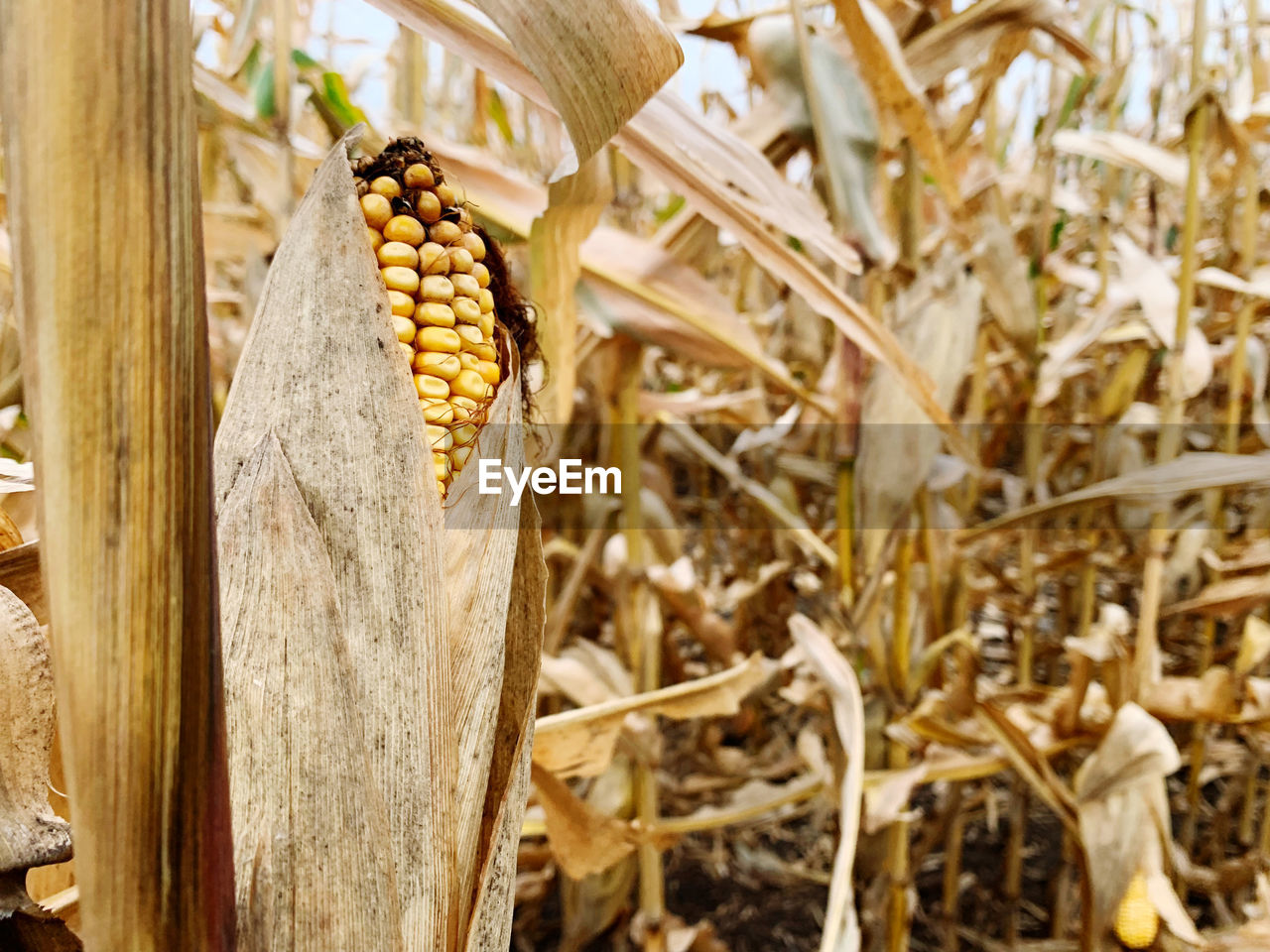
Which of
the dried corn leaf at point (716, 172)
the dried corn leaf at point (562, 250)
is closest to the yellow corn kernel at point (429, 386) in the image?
the dried corn leaf at point (716, 172)

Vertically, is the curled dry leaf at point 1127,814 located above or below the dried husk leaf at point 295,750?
below

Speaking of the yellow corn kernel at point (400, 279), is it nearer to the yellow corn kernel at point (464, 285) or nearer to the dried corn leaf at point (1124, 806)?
the yellow corn kernel at point (464, 285)

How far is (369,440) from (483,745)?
146 mm

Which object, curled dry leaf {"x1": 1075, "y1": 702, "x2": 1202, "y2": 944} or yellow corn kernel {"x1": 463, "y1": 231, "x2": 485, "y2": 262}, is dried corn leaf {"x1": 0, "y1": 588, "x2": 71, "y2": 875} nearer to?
yellow corn kernel {"x1": 463, "y1": 231, "x2": 485, "y2": 262}

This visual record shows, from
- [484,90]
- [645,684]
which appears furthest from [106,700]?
[484,90]

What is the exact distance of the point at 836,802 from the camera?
111 cm

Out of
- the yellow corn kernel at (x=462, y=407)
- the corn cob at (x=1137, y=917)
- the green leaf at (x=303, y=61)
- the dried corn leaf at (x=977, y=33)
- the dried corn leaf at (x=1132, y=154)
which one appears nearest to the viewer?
the yellow corn kernel at (x=462, y=407)

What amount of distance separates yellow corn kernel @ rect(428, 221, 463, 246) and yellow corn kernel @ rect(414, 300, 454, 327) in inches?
1.0

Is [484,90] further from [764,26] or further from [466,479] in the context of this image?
[466,479]

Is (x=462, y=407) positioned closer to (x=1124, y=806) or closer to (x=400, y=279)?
(x=400, y=279)

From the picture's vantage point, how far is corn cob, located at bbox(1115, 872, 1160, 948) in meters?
0.87

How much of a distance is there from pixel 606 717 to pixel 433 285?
1.68ft

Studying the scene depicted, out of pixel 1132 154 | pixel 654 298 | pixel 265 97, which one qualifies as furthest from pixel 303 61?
pixel 1132 154

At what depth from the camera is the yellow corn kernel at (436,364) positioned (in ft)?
1.42
